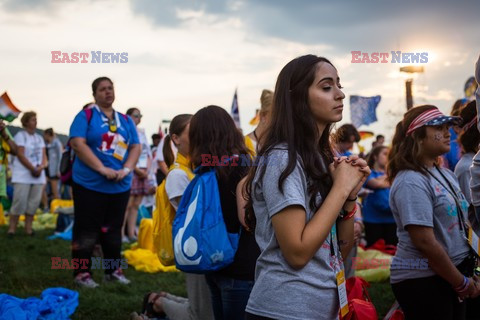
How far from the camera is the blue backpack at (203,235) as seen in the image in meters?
3.12

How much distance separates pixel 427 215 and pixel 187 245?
1335mm

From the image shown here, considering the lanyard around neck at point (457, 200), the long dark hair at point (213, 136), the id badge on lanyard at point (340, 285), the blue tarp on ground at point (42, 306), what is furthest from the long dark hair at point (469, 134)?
the blue tarp on ground at point (42, 306)

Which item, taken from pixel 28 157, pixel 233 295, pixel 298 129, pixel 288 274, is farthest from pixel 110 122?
pixel 28 157

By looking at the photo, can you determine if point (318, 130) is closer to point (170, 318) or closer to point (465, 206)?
point (465, 206)

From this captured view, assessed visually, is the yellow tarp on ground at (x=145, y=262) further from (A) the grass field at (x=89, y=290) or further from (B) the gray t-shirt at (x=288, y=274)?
(B) the gray t-shirt at (x=288, y=274)

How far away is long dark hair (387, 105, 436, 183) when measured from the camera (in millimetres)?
3438

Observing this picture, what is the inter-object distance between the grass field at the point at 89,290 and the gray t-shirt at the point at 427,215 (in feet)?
7.49

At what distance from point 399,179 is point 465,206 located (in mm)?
396

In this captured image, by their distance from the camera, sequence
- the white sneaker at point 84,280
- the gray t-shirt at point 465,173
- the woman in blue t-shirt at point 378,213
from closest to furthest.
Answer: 1. the gray t-shirt at point 465,173
2. the white sneaker at point 84,280
3. the woman in blue t-shirt at point 378,213

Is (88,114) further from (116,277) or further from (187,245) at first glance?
(187,245)

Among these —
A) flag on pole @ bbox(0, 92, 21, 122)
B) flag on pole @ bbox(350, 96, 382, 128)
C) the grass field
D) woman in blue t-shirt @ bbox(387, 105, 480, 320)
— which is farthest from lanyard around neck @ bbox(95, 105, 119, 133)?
flag on pole @ bbox(350, 96, 382, 128)

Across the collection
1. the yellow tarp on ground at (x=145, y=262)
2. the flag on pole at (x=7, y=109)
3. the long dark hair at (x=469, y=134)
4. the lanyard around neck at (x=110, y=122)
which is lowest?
the yellow tarp on ground at (x=145, y=262)

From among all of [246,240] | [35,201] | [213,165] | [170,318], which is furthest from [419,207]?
[35,201]

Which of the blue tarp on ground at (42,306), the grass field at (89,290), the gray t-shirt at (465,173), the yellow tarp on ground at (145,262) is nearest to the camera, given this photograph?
the gray t-shirt at (465,173)
